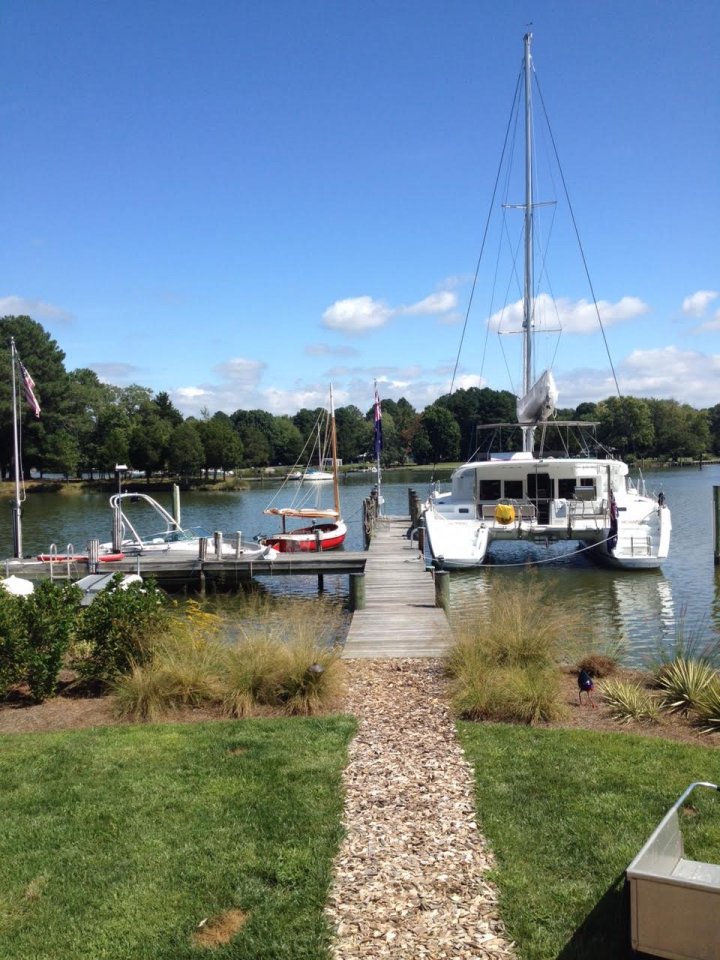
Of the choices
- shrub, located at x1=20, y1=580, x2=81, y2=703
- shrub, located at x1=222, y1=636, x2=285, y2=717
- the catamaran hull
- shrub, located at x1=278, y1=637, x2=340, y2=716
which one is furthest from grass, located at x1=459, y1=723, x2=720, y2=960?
the catamaran hull

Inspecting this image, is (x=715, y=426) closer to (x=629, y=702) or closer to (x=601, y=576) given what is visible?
(x=601, y=576)

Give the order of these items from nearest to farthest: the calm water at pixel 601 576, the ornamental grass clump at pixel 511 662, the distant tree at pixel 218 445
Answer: the ornamental grass clump at pixel 511 662, the calm water at pixel 601 576, the distant tree at pixel 218 445

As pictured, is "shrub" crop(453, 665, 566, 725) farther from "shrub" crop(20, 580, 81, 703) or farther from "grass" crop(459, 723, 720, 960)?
"shrub" crop(20, 580, 81, 703)

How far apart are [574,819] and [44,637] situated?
5.95 meters

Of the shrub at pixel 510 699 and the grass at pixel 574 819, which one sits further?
the shrub at pixel 510 699

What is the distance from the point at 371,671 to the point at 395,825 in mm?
4294

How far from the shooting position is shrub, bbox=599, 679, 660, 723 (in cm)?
761

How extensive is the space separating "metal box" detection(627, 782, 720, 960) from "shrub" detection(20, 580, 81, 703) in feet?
22.0

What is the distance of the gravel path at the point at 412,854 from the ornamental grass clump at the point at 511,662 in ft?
A: 1.70

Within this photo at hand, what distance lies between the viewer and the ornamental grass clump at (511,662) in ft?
25.4

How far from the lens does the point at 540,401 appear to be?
2656cm

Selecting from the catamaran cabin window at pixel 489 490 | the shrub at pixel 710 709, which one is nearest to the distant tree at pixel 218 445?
the catamaran cabin window at pixel 489 490

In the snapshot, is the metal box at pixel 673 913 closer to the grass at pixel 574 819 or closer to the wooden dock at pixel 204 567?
the grass at pixel 574 819

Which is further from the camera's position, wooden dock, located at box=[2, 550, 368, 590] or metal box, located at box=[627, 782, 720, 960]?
wooden dock, located at box=[2, 550, 368, 590]
